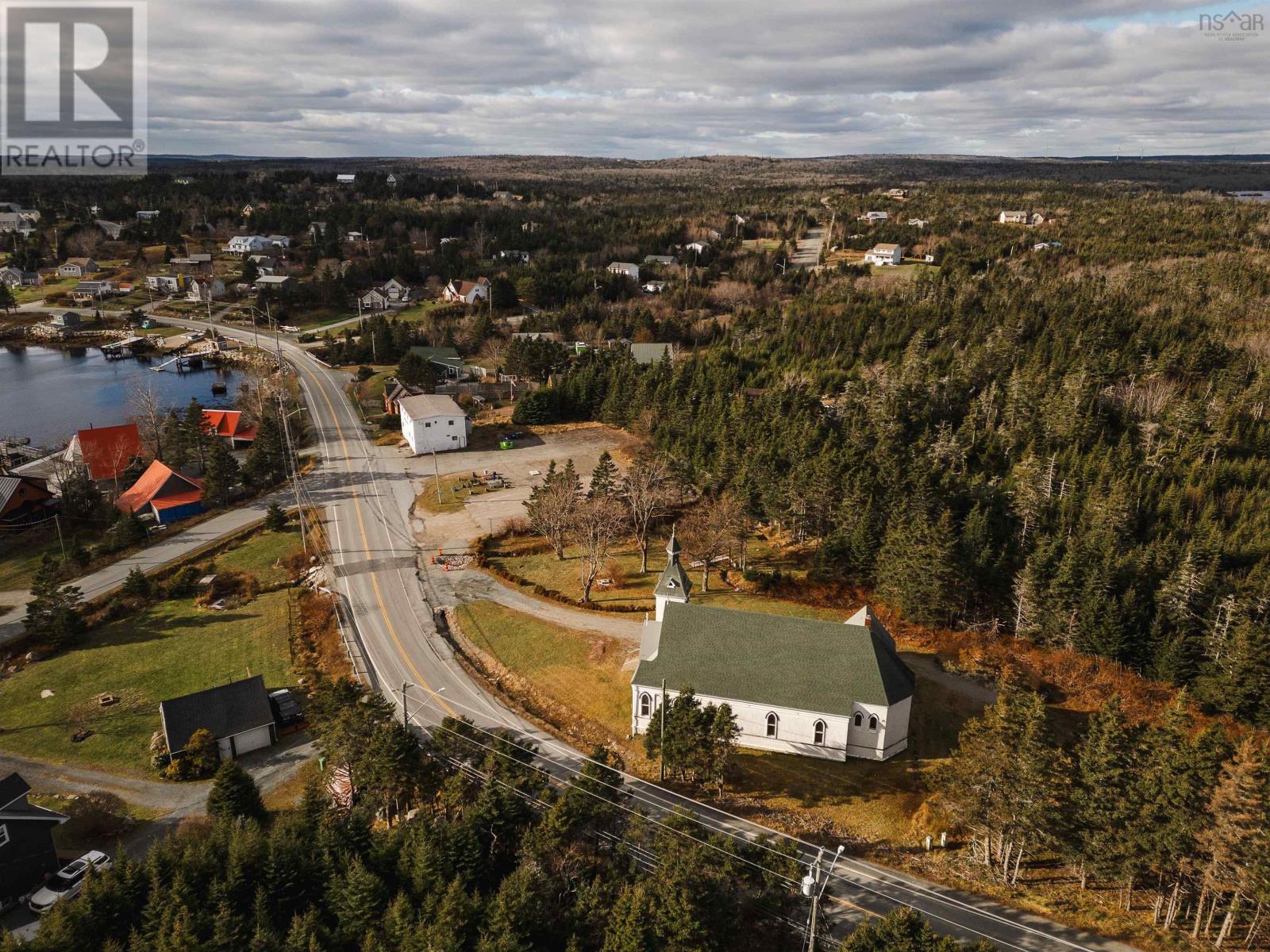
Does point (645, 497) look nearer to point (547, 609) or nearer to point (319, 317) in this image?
point (547, 609)

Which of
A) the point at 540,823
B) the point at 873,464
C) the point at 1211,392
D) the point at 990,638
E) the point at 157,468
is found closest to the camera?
the point at 540,823

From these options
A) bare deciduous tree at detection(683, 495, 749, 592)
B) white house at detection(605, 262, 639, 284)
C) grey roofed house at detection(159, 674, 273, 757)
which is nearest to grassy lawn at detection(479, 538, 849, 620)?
bare deciduous tree at detection(683, 495, 749, 592)

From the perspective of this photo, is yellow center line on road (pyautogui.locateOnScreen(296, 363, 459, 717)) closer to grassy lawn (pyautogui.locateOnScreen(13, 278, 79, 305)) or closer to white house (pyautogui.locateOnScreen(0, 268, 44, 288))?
grassy lawn (pyautogui.locateOnScreen(13, 278, 79, 305))

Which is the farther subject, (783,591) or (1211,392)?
(1211,392)

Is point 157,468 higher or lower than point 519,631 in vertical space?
higher

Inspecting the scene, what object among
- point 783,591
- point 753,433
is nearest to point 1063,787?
point 783,591

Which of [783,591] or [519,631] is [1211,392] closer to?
[783,591]

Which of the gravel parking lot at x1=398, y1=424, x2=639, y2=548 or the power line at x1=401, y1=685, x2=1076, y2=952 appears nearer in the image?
the power line at x1=401, y1=685, x2=1076, y2=952
